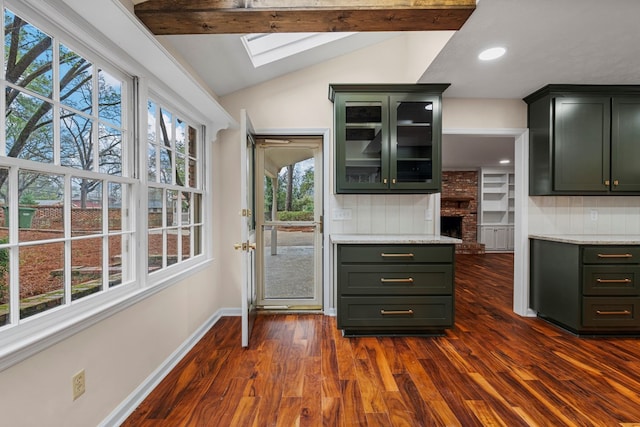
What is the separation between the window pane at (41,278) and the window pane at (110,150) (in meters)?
0.51

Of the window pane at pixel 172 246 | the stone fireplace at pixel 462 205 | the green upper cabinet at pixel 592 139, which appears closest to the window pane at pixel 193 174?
the window pane at pixel 172 246

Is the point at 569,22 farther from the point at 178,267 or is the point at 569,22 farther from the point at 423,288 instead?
the point at 178,267

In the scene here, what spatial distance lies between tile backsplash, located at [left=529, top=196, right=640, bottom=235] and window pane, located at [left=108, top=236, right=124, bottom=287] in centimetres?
368

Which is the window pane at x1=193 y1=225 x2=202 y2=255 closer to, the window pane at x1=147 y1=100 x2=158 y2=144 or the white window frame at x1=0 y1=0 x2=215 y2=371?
the white window frame at x1=0 y1=0 x2=215 y2=371

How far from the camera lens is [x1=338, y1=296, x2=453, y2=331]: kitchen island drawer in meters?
2.48

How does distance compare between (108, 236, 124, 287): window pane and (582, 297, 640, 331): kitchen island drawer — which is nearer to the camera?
(108, 236, 124, 287): window pane

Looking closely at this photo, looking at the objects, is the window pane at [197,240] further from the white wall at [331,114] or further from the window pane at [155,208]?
the white wall at [331,114]

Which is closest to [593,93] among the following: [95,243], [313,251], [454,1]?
[454,1]

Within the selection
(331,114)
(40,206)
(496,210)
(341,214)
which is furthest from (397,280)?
(496,210)

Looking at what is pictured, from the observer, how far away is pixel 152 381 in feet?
6.04

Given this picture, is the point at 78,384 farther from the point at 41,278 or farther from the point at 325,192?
the point at 325,192

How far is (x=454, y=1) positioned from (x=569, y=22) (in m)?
0.77

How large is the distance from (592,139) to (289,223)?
311 centimetres

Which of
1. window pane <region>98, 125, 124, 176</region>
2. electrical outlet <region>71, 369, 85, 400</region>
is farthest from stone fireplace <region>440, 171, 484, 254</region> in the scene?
electrical outlet <region>71, 369, 85, 400</region>
